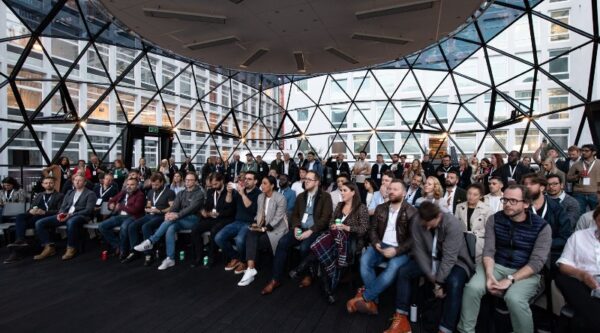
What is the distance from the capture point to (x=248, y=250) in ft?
13.7

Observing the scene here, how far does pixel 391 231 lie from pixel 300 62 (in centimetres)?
670

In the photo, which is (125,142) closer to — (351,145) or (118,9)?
(118,9)

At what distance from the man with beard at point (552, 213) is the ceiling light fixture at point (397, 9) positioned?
3690 millimetres

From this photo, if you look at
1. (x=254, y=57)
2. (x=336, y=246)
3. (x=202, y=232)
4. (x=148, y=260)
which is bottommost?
(x=148, y=260)

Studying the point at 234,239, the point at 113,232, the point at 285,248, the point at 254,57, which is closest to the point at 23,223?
the point at 113,232

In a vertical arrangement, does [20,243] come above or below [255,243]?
below

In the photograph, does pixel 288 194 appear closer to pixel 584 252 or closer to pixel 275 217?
pixel 275 217

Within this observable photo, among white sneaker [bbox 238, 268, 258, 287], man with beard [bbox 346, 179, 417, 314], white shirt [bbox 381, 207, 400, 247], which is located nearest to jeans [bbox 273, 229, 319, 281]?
white sneaker [bbox 238, 268, 258, 287]

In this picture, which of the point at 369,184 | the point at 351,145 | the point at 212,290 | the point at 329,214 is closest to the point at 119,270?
the point at 212,290

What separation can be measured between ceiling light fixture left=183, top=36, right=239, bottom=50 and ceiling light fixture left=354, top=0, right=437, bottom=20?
3080 mm

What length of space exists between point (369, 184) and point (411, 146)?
42.7 ft

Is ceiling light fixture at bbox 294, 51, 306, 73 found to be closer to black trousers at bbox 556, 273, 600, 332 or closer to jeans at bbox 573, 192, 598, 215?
jeans at bbox 573, 192, 598, 215

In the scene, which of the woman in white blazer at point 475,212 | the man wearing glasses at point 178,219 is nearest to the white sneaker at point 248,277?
the man wearing glasses at point 178,219

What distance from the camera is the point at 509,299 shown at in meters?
2.45
